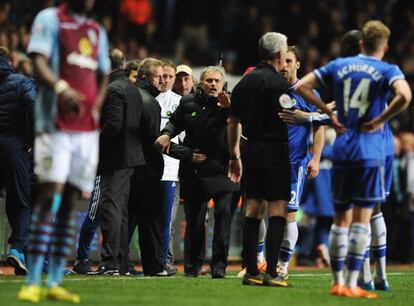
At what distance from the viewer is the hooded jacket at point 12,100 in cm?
1253

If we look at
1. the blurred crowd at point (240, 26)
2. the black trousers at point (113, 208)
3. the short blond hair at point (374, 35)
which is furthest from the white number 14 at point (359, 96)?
the blurred crowd at point (240, 26)

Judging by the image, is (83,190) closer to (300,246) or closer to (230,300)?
(230,300)

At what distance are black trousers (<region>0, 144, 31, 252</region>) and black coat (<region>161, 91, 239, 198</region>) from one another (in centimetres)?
166

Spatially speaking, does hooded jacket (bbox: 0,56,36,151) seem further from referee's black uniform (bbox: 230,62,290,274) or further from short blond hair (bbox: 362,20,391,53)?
short blond hair (bbox: 362,20,391,53)

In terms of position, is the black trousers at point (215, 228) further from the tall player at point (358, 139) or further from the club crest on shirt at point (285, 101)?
the tall player at point (358, 139)

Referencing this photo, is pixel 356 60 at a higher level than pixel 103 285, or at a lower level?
higher

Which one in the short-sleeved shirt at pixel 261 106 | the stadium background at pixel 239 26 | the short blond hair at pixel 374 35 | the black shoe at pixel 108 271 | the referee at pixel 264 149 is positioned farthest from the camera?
the stadium background at pixel 239 26

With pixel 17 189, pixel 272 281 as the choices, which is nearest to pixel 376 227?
pixel 272 281

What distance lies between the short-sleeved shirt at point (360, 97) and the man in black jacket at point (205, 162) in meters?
2.80

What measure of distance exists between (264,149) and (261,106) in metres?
0.43

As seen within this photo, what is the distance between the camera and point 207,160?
41.6ft

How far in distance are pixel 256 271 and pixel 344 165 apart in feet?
5.51

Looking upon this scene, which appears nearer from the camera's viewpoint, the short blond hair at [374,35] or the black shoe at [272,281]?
the short blond hair at [374,35]

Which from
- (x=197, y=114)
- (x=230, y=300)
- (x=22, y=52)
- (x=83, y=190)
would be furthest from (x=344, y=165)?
(x=22, y=52)
